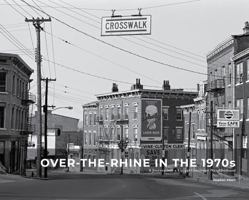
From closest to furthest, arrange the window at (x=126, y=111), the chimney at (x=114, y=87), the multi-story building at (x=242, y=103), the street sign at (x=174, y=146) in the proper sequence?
1. the multi-story building at (x=242, y=103)
2. the street sign at (x=174, y=146)
3. the window at (x=126, y=111)
4. the chimney at (x=114, y=87)

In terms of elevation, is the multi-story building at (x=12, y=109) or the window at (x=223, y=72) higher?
the window at (x=223, y=72)

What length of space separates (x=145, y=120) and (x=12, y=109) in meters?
32.6

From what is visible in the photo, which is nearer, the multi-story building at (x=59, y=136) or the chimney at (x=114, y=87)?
the chimney at (x=114, y=87)

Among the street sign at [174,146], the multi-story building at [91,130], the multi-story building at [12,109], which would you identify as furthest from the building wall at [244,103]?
the multi-story building at [91,130]

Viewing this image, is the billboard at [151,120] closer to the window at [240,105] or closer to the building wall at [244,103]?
the building wall at [244,103]

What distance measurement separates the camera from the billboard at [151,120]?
79625mm

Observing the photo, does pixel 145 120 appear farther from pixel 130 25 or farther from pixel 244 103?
pixel 130 25

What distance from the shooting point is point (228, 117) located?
41.7 metres

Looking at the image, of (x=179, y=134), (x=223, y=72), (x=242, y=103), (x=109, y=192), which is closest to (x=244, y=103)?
(x=242, y=103)

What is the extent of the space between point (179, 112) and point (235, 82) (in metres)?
36.2

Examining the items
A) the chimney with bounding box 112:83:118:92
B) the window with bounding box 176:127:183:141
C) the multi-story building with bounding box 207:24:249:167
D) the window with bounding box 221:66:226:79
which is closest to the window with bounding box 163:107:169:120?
the window with bounding box 176:127:183:141

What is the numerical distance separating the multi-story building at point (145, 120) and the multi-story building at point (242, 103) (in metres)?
30.9

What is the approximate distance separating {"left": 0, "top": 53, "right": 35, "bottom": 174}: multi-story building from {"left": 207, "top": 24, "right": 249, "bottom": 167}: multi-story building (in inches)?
783

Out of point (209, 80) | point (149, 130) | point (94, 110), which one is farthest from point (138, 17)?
point (94, 110)
